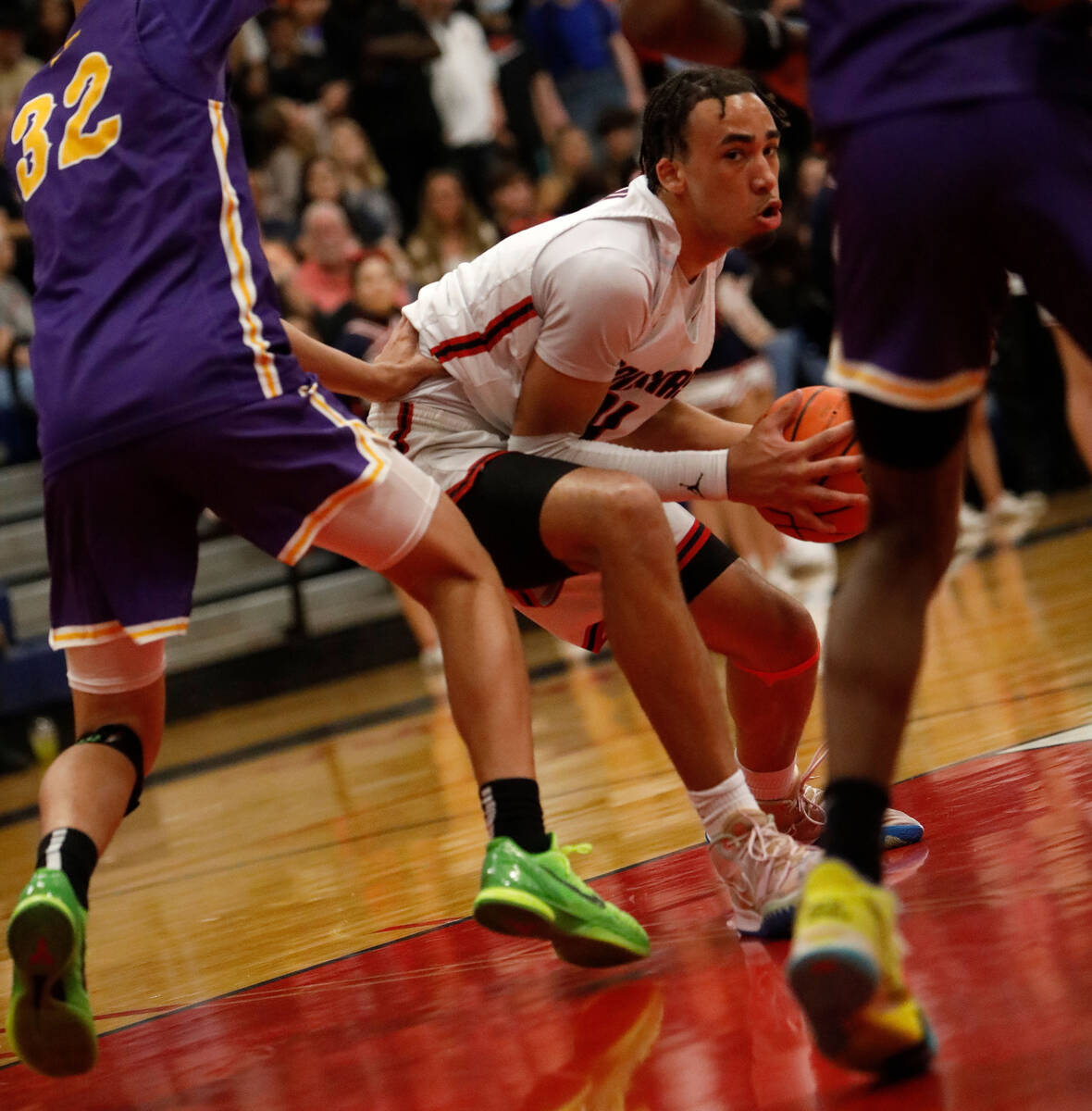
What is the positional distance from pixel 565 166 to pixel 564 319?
7767mm

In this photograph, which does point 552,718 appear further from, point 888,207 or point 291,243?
point 291,243

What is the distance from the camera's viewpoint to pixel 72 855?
8.45 feet

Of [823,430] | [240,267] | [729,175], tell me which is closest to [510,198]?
[729,175]

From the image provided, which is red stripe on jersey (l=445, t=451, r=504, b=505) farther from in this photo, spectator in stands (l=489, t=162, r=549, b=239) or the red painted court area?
spectator in stands (l=489, t=162, r=549, b=239)

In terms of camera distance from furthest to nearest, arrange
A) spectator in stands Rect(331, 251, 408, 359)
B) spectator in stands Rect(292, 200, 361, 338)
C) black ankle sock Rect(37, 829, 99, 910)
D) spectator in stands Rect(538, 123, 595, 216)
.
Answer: spectator in stands Rect(538, 123, 595, 216)
spectator in stands Rect(292, 200, 361, 338)
spectator in stands Rect(331, 251, 408, 359)
black ankle sock Rect(37, 829, 99, 910)

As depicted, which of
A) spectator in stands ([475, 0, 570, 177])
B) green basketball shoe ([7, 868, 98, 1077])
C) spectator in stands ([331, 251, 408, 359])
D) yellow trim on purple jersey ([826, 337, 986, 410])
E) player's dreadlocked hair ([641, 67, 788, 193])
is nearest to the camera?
yellow trim on purple jersey ([826, 337, 986, 410])

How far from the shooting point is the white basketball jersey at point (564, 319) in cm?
304

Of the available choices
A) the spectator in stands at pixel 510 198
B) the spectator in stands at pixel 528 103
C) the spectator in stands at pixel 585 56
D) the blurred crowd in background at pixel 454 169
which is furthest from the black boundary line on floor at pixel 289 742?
the spectator in stands at pixel 585 56

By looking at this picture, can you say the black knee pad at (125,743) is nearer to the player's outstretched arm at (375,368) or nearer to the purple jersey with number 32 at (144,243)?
the purple jersey with number 32 at (144,243)

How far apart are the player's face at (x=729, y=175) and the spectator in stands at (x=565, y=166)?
7133 mm

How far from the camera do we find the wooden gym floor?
210 cm

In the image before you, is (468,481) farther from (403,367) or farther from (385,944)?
(385,944)

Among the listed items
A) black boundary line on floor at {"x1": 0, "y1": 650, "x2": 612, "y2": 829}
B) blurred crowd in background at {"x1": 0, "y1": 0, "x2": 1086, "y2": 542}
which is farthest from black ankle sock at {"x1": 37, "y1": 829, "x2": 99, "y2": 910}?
blurred crowd in background at {"x1": 0, "y1": 0, "x2": 1086, "y2": 542}

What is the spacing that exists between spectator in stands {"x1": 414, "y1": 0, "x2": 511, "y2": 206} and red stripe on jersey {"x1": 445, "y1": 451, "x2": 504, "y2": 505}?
27.4ft
